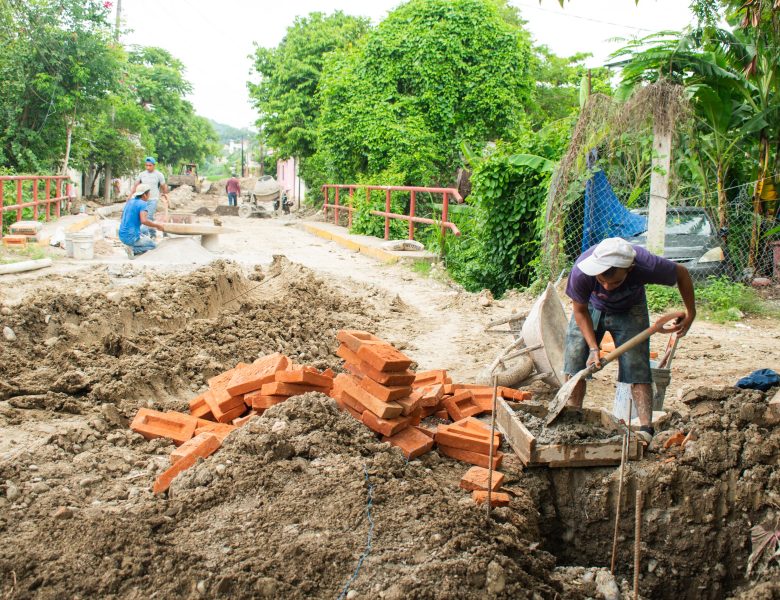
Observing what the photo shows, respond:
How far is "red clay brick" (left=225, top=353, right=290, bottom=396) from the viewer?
481 centimetres

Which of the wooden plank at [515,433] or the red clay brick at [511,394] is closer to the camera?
the wooden plank at [515,433]

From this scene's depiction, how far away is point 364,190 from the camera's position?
19656mm

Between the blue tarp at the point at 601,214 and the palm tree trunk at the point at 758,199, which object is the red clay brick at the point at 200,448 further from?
the palm tree trunk at the point at 758,199

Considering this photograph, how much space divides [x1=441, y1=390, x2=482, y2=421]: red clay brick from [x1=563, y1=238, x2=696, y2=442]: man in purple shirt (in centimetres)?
69

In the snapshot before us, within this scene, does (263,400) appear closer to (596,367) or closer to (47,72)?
(596,367)

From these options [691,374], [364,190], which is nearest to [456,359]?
[691,374]

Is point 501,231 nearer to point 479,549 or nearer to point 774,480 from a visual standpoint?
point 774,480

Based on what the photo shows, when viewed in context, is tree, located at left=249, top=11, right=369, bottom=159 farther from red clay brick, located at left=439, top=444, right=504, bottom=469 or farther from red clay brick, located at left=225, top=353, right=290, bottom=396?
red clay brick, located at left=439, top=444, right=504, bottom=469

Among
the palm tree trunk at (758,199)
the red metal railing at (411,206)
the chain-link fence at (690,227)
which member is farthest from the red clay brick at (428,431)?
the red metal railing at (411,206)

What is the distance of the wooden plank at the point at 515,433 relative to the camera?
4.25 metres

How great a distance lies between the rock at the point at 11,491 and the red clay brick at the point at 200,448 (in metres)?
0.78

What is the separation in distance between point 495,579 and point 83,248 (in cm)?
1025

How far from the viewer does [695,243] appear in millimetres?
11055

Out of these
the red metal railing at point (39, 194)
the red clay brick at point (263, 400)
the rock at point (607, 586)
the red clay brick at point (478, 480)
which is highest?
the red metal railing at point (39, 194)
